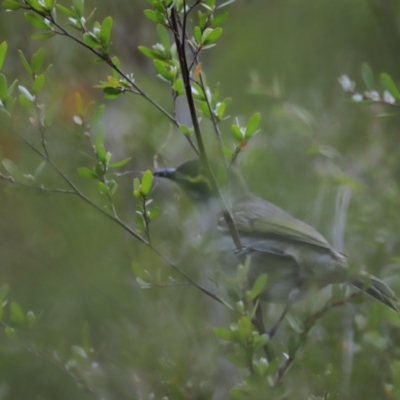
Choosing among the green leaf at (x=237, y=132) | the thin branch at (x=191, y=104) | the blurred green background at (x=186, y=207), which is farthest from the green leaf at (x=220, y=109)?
the blurred green background at (x=186, y=207)

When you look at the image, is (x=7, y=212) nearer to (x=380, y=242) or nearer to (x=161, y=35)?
(x=161, y=35)

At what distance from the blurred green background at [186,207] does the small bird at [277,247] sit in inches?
4.9

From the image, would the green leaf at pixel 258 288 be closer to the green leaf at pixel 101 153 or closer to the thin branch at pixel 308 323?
the thin branch at pixel 308 323

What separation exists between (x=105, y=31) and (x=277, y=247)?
157 centimetres

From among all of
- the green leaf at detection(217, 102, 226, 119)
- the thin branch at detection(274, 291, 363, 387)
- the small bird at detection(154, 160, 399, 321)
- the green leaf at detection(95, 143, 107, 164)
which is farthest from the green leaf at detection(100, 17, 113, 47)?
the small bird at detection(154, 160, 399, 321)

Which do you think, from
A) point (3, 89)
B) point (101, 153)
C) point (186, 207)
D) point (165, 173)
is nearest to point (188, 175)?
point (165, 173)

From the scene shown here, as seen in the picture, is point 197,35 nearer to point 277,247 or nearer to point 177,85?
point 177,85

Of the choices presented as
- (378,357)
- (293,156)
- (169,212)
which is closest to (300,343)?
(378,357)

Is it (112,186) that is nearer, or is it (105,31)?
(105,31)

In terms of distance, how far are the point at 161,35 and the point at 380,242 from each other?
1396 mm

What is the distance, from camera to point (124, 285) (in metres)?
2.76

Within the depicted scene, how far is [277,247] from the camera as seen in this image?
2906 millimetres

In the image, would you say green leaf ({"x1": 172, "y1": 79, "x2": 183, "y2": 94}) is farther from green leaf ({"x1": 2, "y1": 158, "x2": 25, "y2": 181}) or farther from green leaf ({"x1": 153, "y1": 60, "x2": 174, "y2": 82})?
green leaf ({"x1": 2, "y1": 158, "x2": 25, "y2": 181})

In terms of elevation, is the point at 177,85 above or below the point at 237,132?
above
